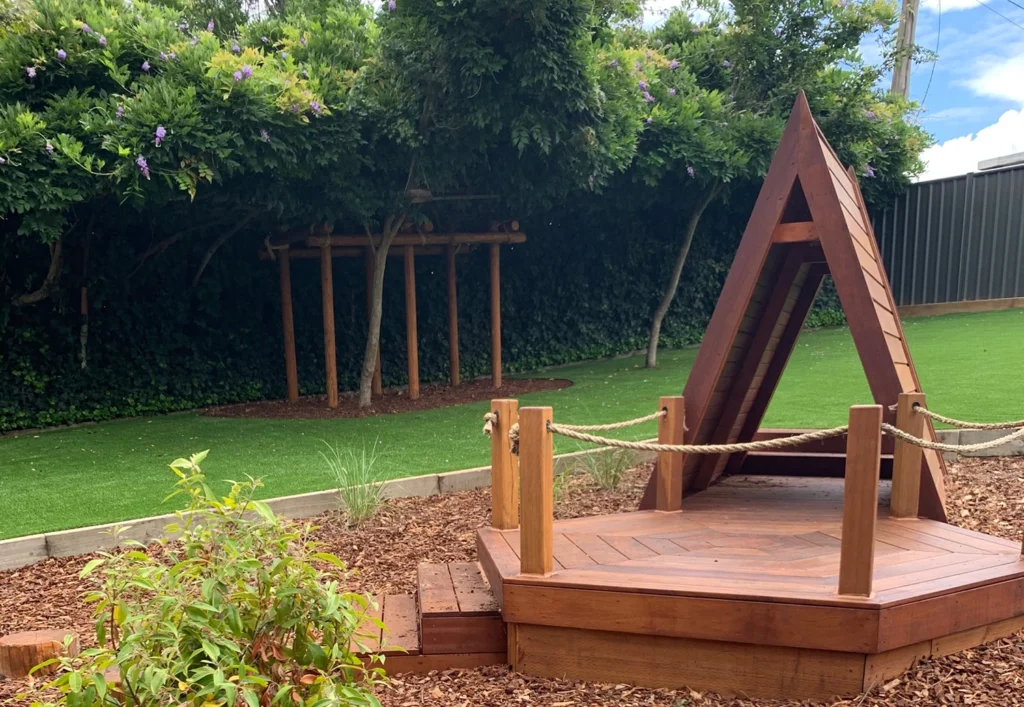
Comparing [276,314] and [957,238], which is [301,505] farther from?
[957,238]

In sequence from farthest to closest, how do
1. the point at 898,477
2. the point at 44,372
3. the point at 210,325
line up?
1. the point at 210,325
2. the point at 44,372
3. the point at 898,477

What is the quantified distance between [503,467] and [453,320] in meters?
6.83

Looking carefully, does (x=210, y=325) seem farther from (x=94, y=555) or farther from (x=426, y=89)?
(x=94, y=555)

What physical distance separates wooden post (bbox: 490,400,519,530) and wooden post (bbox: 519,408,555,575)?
1.76 feet

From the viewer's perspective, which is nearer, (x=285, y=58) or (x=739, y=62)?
(x=285, y=58)

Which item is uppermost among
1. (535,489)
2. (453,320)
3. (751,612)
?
(453,320)

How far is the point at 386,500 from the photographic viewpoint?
15.8 feet

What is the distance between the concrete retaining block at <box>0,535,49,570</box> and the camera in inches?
157

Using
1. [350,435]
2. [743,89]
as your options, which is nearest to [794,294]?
[350,435]

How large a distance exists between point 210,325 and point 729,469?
7.31 metres

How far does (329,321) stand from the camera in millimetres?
8586

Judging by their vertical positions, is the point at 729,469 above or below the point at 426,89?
below

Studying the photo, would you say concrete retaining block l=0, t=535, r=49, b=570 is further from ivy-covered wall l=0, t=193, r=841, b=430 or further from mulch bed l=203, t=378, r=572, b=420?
ivy-covered wall l=0, t=193, r=841, b=430

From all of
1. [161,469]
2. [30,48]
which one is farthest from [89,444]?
[30,48]
